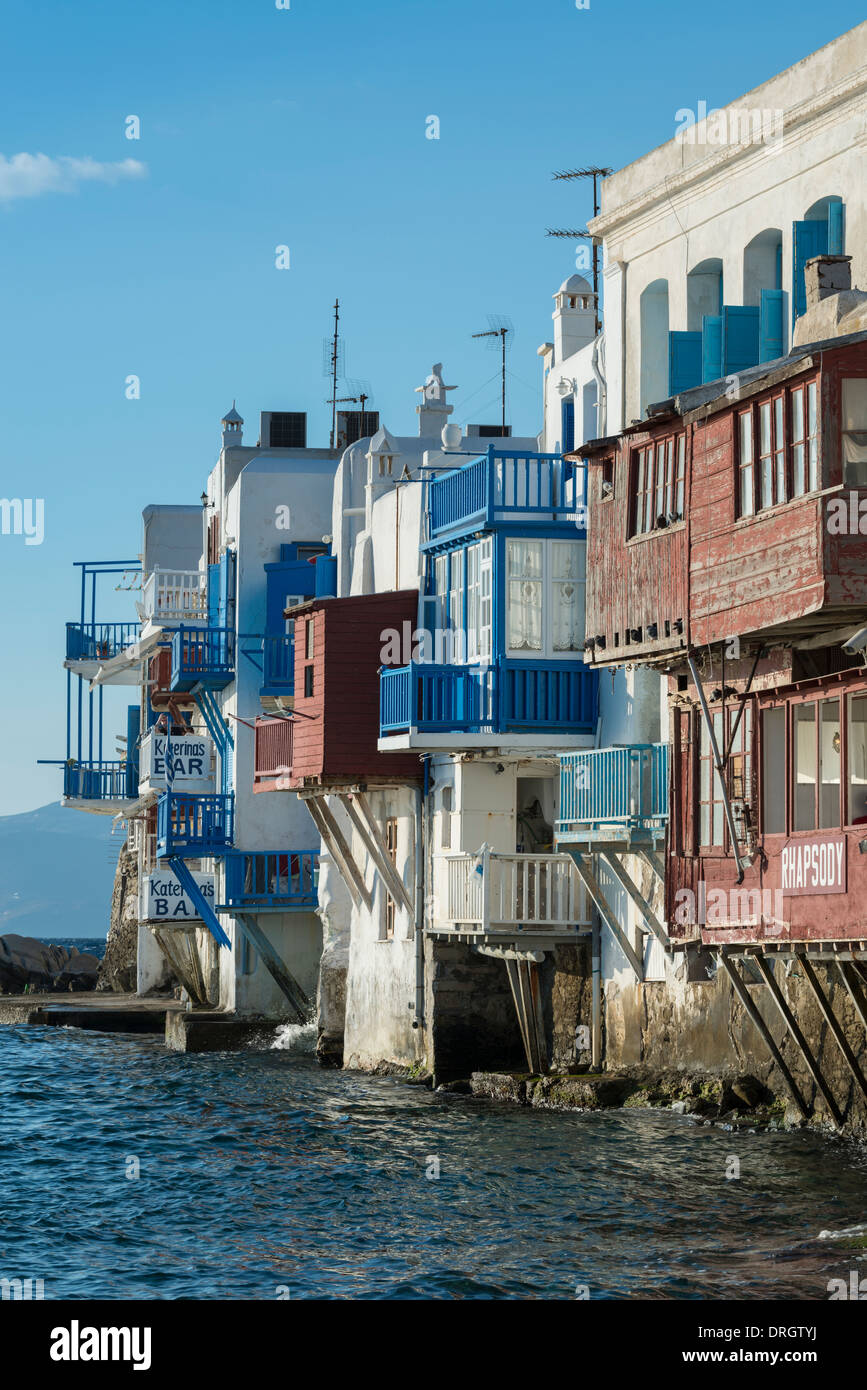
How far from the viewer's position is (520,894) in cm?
3525

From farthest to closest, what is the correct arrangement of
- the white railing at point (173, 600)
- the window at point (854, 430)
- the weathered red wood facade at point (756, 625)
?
the white railing at point (173, 600)
the weathered red wood facade at point (756, 625)
the window at point (854, 430)

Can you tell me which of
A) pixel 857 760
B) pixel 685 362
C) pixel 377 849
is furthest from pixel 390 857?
pixel 857 760

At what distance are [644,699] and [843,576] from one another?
969cm

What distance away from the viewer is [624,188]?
35.0 m

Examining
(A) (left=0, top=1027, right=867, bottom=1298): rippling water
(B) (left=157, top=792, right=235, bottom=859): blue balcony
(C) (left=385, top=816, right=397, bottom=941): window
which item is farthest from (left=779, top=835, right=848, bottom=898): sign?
(B) (left=157, top=792, right=235, bottom=859): blue balcony

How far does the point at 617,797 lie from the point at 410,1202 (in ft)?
23.2

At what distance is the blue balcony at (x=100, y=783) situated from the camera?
203ft

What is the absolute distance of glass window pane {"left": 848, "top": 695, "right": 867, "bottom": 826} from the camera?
78.7 feet

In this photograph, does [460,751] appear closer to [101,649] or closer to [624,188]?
[624,188]

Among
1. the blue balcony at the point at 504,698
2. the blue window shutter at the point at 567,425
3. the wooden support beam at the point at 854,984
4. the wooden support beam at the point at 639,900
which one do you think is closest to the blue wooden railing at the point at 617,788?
the wooden support beam at the point at 639,900

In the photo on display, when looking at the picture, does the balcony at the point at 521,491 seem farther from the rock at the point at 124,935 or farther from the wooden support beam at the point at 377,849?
the rock at the point at 124,935

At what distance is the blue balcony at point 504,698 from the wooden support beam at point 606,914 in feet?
7.87

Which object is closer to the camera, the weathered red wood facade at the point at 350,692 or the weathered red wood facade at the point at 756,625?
the weathered red wood facade at the point at 756,625

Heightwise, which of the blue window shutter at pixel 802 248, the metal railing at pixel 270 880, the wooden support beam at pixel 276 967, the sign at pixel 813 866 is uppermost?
the blue window shutter at pixel 802 248
